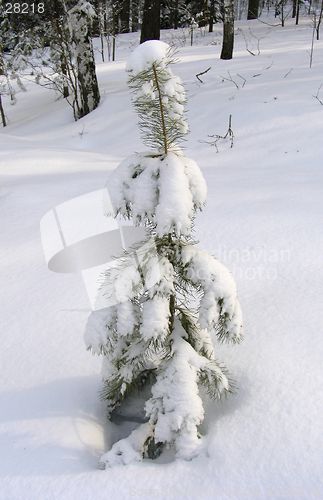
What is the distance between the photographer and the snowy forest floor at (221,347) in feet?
4.89

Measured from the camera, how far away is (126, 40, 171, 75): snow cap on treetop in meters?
1.30

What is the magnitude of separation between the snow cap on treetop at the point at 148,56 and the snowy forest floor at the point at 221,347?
1548 millimetres

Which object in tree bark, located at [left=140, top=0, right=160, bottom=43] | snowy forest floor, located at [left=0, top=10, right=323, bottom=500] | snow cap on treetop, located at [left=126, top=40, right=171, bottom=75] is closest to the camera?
snow cap on treetop, located at [left=126, top=40, right=171, bottom=75]

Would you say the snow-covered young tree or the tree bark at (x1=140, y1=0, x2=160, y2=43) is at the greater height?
the tree bark at (x1=140, y1=0, x2=160, y2=43)

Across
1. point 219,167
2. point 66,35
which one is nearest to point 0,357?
point 219,167

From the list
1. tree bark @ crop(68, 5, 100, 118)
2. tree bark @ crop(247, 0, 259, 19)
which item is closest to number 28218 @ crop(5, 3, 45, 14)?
tree bark @ crop(68, 5, 100, 118)

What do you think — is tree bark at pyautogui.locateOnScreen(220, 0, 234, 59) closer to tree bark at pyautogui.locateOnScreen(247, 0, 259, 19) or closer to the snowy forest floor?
the snowy forest floor

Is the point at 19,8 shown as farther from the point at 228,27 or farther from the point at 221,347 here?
the point at 221,347

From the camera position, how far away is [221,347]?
7.11 feet

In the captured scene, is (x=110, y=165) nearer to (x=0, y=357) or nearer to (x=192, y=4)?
(x=0, y=357)

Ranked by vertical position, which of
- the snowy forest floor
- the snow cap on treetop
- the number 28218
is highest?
the number 28218

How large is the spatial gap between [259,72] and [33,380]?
318 inches

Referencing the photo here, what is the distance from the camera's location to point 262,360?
1944mm

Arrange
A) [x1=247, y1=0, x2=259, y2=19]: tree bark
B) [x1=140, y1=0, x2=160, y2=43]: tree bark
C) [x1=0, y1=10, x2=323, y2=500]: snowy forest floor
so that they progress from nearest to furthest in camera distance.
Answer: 1. [x1=0, y1=10, x2=323, y2=500]: snowy forest floor
2. [x1=140, y1=0, x2=160, y2=43]: tree bark
3. [x1=247, y1=0, x2=259, y2=19]: tree bark
